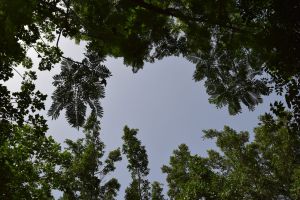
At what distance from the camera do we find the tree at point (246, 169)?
1712 centimetres

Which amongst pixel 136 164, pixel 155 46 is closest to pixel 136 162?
pixel 136 164

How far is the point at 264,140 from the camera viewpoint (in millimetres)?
19859

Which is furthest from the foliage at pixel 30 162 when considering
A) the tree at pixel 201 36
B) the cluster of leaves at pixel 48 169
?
the tree at pixel 201 36

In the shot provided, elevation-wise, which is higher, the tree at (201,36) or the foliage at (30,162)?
the foliage at (30,162)

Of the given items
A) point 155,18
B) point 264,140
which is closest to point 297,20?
point 155,18

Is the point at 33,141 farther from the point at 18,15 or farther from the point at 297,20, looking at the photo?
the point at 297,20

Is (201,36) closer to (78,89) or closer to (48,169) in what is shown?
(78,89)

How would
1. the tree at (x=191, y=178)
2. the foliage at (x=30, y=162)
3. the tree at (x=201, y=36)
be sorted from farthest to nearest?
the tree at (x=191, y=178) → the foliage at (x=30, y=162) → the tree at (x=201, y=36)

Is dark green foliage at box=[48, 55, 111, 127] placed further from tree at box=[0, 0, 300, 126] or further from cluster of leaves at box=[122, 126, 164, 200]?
cluster of leaves at box=[122, 126, 164, 200]

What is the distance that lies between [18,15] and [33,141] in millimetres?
10253

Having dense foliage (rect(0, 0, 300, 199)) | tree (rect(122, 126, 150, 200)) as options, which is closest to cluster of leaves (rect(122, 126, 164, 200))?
tree (rect(122, 126, 150, 200))

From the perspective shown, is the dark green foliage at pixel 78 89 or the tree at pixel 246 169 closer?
the dark green foliage at pixel 78 89

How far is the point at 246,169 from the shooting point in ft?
64.4

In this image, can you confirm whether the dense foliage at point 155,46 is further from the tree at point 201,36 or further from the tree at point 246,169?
the tree at point 246,169
